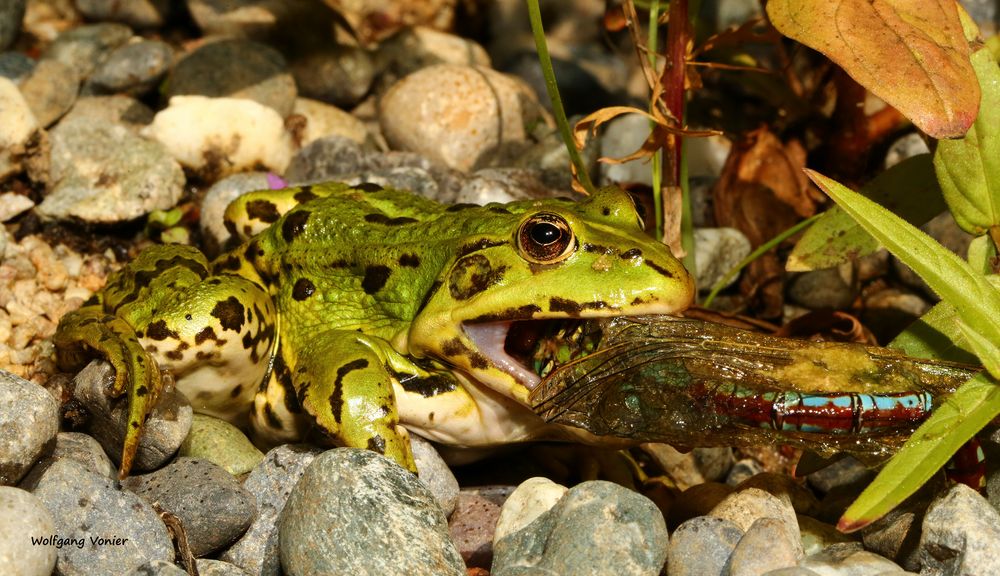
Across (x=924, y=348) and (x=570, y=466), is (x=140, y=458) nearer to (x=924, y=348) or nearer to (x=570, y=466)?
(x=570, y=466)

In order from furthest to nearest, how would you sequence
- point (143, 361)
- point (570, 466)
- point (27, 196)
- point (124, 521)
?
point (27, 196)
point (570, 466)
point (143, 361)
point (124, 521)

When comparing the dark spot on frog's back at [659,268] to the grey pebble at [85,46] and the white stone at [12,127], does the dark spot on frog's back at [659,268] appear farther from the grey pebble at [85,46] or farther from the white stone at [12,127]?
the grey pebble at [85,46]

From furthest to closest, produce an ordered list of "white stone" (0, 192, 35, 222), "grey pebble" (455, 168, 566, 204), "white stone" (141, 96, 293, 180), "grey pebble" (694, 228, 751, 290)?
"white stone" (141, 96, 293, 180)
"grey pebble" (455, 168, 566, 204)
"grey pebble" (694, 228, 751, 290)
"white stone" (0, 192, 35, 222)

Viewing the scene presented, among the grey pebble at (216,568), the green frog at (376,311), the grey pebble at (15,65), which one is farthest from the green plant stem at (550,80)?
the grey pebble at (15,65)

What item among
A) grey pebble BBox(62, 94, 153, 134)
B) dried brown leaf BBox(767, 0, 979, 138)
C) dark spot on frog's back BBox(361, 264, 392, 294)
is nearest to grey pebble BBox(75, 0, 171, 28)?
grey pebble BBox(62, 94, 153, 134)

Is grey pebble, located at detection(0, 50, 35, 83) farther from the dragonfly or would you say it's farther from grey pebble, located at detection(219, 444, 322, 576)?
the dragonfly

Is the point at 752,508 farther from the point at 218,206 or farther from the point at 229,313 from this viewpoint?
the point at 218,206

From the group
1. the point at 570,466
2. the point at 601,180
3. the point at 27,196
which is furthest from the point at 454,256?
the point at 27,196
